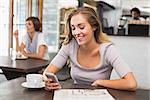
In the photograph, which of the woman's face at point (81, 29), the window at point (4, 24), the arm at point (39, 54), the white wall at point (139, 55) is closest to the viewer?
the woman's face at point (81, 29)

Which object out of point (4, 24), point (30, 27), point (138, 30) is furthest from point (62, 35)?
point (138, 30)

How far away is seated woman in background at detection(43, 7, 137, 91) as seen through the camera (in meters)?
1.84

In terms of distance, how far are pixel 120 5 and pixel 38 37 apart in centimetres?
126

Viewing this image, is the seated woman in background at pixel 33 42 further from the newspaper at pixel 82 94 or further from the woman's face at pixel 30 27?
the newspaper at pixel 82 94

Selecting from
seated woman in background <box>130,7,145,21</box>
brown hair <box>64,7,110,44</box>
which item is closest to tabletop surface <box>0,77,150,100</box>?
brown hair <box>64,7,110,44</box>

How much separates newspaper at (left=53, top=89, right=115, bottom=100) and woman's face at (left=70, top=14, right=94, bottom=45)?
1.36 feet

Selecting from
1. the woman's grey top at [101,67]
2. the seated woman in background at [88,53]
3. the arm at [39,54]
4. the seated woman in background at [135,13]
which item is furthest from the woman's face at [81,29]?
the seated woman in background at [135,13]

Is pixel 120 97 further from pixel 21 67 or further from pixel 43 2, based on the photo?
pixel 43 2

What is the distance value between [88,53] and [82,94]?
21.6 inches

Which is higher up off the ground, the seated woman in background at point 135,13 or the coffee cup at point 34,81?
the seated woman in background at point 135,13

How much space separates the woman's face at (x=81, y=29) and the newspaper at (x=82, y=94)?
415 millimetres

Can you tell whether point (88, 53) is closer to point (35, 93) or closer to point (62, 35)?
point (35, 93)

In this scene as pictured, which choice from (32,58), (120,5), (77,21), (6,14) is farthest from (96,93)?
(6,14)

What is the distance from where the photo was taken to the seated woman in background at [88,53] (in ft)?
6.03
